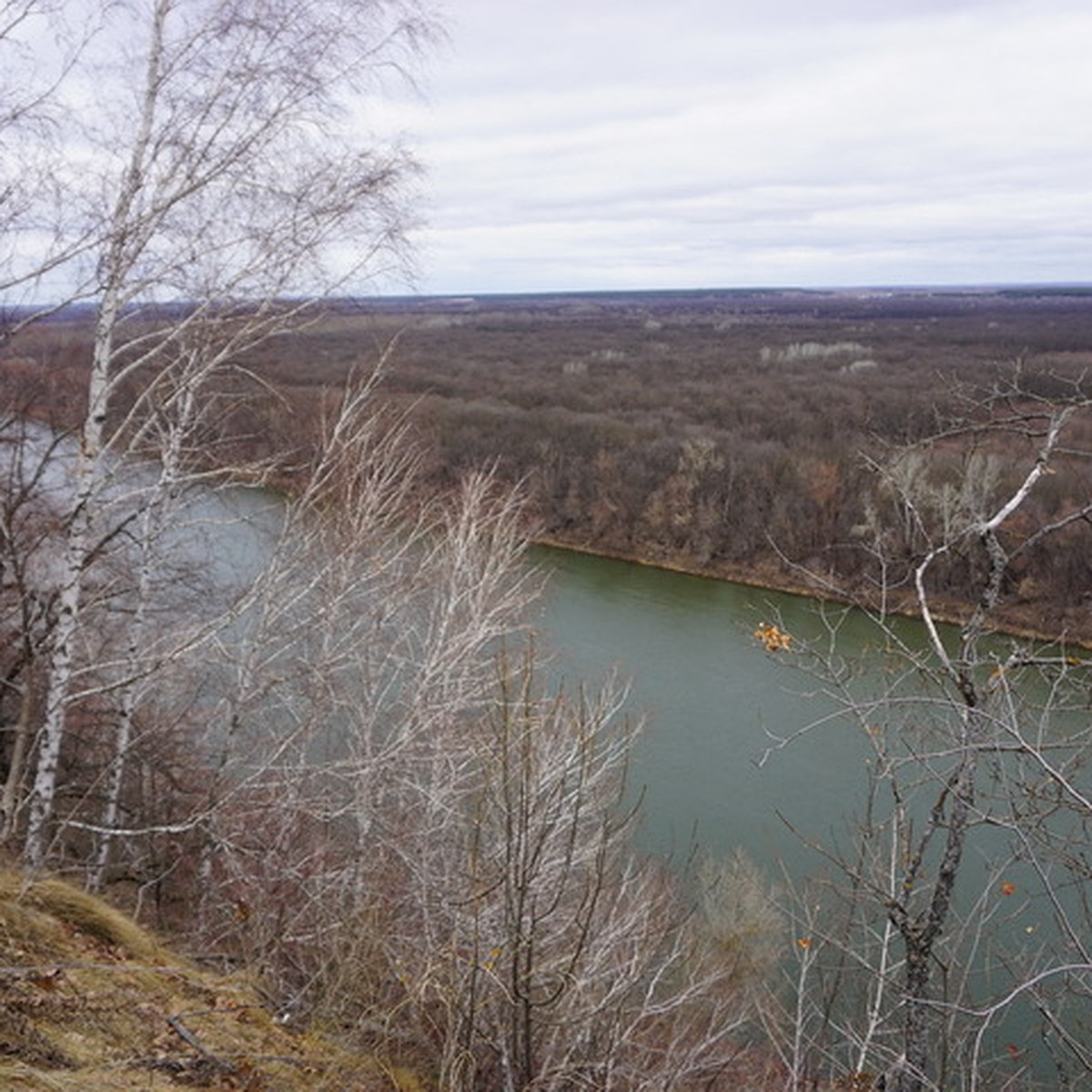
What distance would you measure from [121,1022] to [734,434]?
109ft

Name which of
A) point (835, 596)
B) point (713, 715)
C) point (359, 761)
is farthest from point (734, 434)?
point (359, 761)

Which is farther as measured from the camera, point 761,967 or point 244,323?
point 761,967

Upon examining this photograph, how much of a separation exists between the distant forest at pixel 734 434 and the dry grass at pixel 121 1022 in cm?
186

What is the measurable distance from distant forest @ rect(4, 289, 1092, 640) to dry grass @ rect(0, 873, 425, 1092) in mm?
1861

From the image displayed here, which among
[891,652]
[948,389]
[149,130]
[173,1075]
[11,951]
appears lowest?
[173,1075]

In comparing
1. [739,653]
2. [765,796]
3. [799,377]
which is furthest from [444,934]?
[799,377]

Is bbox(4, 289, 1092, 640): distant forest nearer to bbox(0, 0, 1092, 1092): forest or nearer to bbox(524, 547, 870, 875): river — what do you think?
bbox(0, 0, 1092, 1092): forest

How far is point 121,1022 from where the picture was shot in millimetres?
3037

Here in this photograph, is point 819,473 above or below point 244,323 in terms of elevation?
below

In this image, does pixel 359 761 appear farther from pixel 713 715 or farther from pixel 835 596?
pixel 835 596

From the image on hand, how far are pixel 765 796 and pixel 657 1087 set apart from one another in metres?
10.8

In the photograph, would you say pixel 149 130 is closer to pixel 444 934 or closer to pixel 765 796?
pixel 444 934

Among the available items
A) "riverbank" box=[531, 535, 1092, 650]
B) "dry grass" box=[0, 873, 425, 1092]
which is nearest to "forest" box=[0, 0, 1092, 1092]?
"dry grass" box=[0, 873, 425, 1092]

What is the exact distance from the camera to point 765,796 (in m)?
13.7
